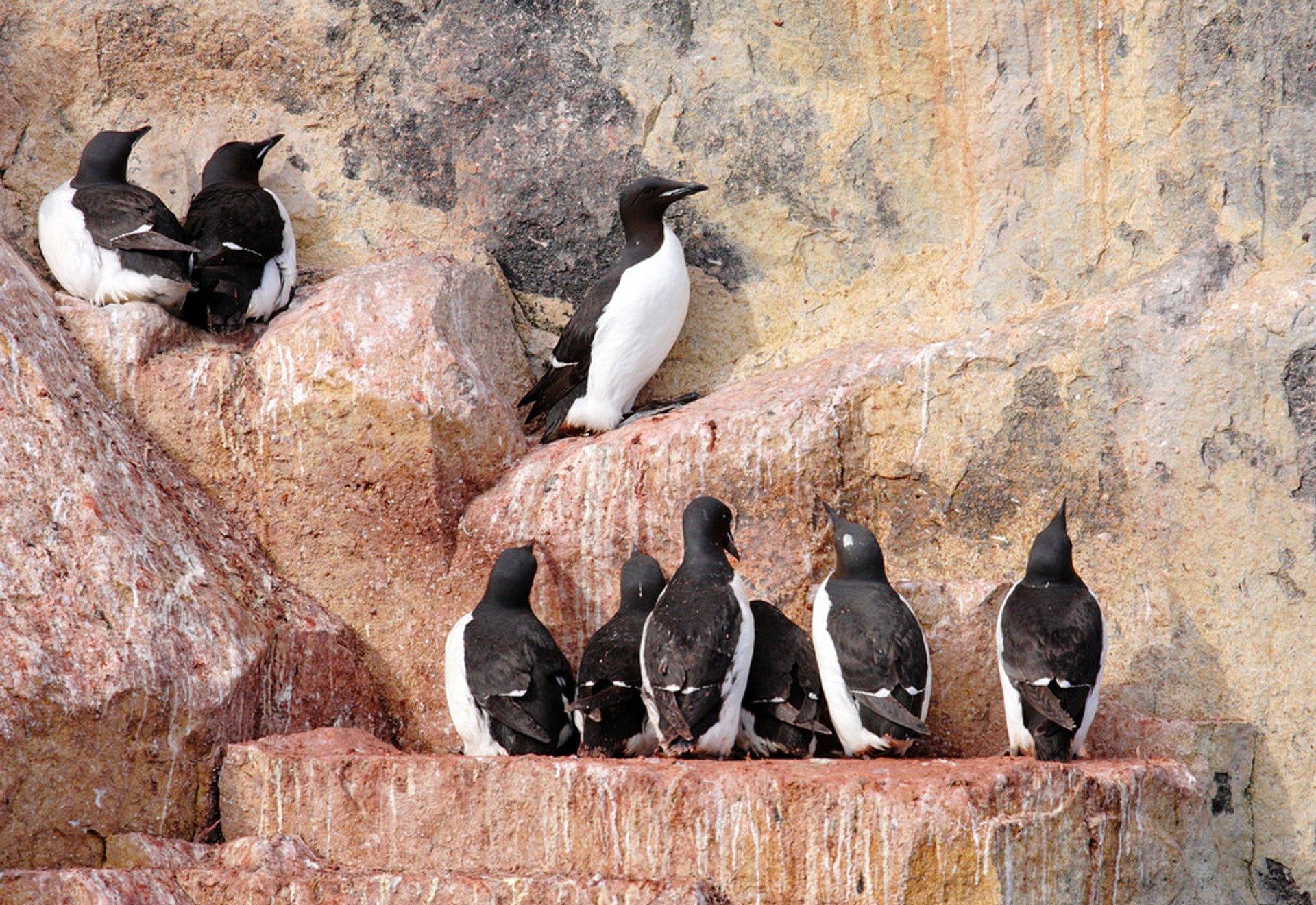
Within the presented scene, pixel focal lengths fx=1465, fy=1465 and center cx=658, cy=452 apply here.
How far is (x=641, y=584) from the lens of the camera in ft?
19.6

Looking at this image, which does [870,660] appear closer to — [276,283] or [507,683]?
[507,683]

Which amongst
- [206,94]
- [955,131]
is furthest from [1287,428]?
[206,94]

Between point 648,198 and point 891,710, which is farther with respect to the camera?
point 648,198

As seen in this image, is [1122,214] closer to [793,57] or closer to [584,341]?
[793,57]

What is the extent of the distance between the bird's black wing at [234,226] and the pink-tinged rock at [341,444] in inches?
14.8

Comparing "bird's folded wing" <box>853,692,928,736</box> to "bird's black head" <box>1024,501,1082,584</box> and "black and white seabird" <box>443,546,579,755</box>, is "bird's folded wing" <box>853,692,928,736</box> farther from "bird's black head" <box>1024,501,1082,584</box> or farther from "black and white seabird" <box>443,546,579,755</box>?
"black and white seabird" <box>443,546,579,755</box>

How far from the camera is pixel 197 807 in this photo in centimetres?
523

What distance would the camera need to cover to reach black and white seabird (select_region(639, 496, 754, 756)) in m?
5.23

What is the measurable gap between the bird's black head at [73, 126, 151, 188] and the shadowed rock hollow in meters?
0.64

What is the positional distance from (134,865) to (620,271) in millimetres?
3276

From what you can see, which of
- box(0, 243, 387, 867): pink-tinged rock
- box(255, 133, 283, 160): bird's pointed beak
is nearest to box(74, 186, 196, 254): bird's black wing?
box(0, 243, 387, 867): pink-tinged rock

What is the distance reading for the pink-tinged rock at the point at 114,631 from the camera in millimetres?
4914

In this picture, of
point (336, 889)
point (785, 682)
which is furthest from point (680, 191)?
point (336, 889)

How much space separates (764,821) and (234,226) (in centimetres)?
371
